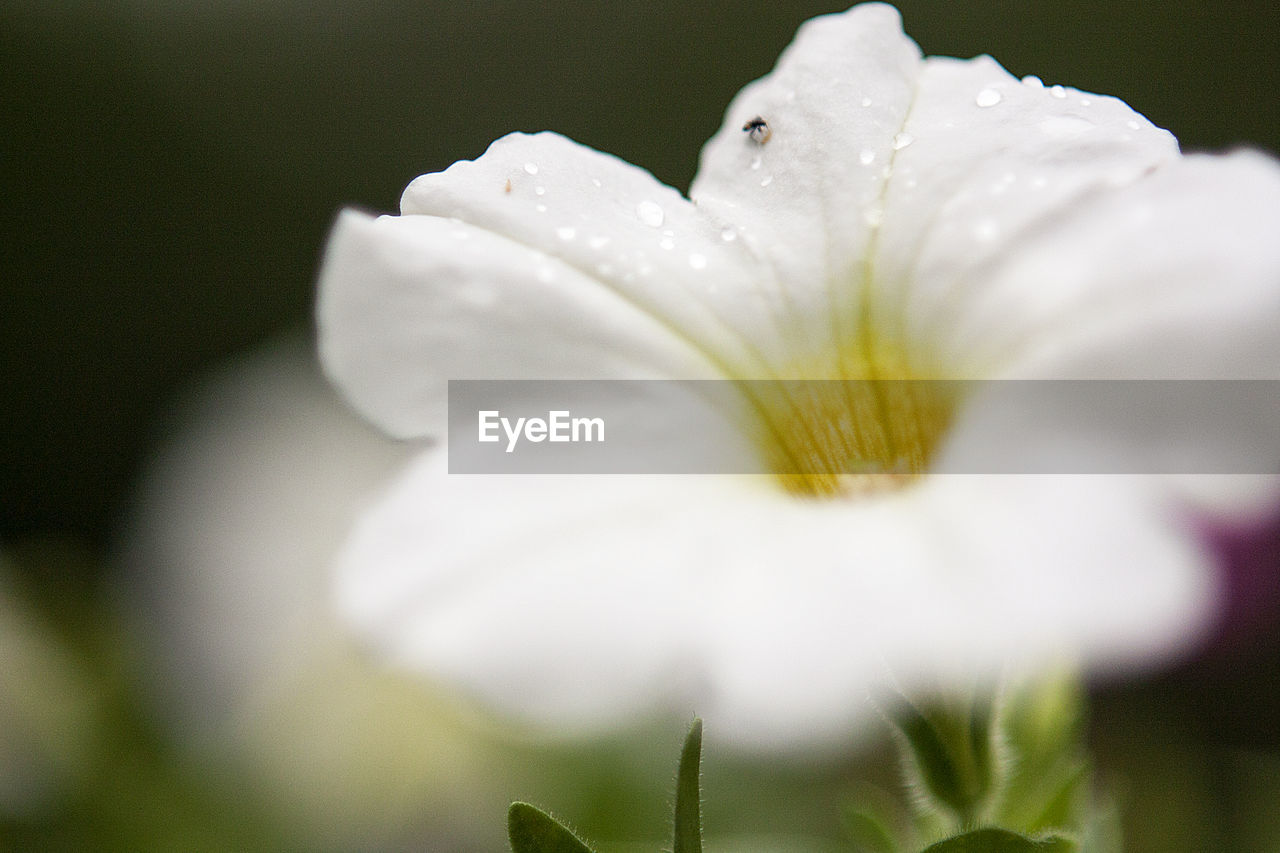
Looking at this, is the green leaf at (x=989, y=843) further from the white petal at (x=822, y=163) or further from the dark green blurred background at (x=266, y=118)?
the dark green blurred background at (x=266, y=118)

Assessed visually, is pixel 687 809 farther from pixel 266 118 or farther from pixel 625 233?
pixel 266 118

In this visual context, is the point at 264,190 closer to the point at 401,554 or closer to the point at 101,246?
the point at 101,246

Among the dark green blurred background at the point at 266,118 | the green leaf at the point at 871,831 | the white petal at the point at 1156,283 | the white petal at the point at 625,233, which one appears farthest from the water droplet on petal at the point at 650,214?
the dark green blurred background at the point at 266,118

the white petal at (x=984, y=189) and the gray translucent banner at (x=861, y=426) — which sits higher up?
the white petal at (x=984, y=189)

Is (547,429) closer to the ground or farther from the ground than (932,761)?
farther from the ground

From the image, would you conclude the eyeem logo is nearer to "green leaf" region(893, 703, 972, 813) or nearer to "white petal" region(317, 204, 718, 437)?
"white petal" region(317, 204, 718, 437)

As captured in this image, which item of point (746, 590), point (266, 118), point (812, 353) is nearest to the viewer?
point (746, 590)

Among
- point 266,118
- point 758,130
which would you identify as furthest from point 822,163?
point 266,118
